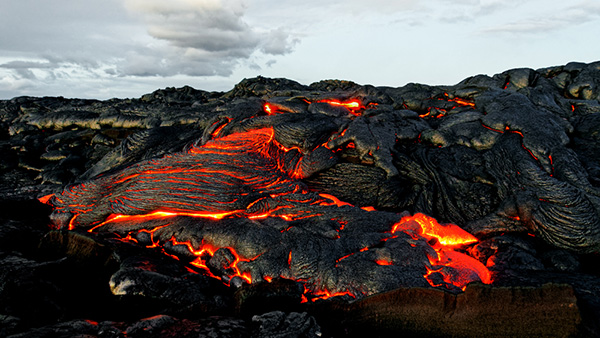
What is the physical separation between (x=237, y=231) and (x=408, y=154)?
5.43 m

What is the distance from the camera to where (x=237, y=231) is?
8023mm

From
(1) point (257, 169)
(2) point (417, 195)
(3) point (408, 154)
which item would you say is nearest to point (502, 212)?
(2) point (417, 195)

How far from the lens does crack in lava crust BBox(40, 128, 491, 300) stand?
6969 millimetres

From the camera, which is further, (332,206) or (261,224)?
(332,206)

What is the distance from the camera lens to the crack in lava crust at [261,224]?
697cm

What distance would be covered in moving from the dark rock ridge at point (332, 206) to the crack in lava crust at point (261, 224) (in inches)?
2.1

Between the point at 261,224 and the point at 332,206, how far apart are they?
69.8 inches

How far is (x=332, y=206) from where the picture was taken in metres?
8.97

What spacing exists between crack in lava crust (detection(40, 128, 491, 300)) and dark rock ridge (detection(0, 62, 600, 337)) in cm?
5

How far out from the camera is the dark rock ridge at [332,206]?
5043mm

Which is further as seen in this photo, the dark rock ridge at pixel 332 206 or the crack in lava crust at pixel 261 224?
the crack in lava crust at pixel 261 224

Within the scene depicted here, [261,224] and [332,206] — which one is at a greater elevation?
[332,206]

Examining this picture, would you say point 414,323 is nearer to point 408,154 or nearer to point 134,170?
point 408,154

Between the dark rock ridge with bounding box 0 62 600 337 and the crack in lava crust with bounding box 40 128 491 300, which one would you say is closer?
the dark rock ridge with bounding box 0 62 600 337
